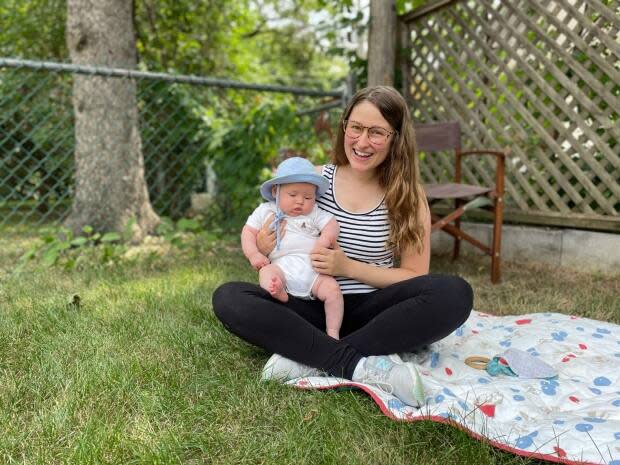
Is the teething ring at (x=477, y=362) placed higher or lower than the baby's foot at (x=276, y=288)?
lower

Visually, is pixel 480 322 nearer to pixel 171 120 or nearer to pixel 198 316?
pixel 198 316

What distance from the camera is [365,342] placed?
5.85 feet

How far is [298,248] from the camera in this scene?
195cm

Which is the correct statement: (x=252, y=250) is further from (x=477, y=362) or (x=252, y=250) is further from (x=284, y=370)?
(x=477, y=362)

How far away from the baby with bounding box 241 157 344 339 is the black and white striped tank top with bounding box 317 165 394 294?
0.09 m

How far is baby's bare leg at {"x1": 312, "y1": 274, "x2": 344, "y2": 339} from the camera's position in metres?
1.89

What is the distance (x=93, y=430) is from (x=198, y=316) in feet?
3.19

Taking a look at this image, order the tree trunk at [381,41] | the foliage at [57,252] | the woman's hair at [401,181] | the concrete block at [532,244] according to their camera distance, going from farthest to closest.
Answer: the tree trunk at [381,41] → the concrete block at [532,244] → the foliage at [57,252] → the woman's hair at [401,181]

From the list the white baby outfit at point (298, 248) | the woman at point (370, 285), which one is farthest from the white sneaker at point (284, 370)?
the white baby outfit at point (298, 248)

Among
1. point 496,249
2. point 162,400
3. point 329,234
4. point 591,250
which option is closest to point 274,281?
point 329,234

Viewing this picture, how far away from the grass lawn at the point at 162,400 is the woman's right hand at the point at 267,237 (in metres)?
0.37

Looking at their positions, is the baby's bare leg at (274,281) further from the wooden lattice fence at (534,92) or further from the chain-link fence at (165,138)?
the wooden lattice fence at (534,92)

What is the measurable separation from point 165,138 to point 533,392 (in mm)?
3583

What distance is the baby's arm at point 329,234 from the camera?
6.26 feet
